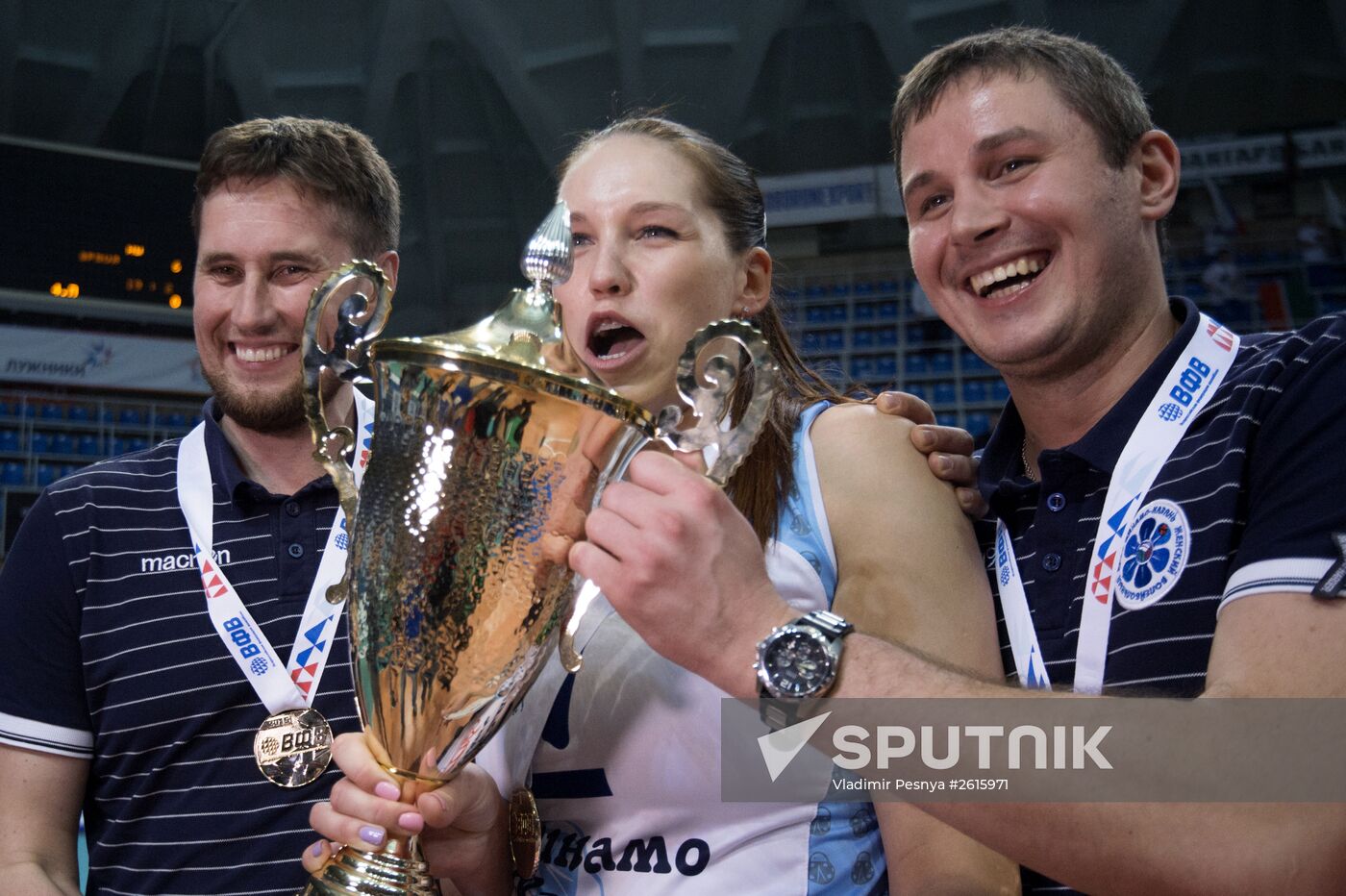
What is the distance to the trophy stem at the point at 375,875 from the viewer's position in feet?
3.30

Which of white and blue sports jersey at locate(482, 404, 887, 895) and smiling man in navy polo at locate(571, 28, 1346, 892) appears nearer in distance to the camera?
smiling man in navy polo at locate(571, 28, 1346, 892)

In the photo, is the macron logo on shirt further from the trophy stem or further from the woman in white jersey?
the trophy stem

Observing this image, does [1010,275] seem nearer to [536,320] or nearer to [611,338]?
[611,338]

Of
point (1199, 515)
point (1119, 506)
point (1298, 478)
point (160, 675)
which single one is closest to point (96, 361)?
point (160, 675)

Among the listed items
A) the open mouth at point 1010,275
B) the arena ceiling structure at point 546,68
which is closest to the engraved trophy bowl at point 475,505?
the open mouth at point 1010,275

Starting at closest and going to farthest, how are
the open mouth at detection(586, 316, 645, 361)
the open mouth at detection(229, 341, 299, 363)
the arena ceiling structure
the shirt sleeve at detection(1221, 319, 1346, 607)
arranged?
1. the shirt sleeve at detection(1221, 319, 1346, 607)
2. the open mouth at detection(586, 316, 645, 361)
3. the open mouth at detection(229, 341, 299, 363)
4. the arena ceiling structure

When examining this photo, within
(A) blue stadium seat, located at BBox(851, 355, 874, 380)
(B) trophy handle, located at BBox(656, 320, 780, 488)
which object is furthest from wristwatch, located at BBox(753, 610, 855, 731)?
(A) blue stadium seat, located at BBox(851, 355, 874, 380)

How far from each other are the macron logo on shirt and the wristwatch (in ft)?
0.05

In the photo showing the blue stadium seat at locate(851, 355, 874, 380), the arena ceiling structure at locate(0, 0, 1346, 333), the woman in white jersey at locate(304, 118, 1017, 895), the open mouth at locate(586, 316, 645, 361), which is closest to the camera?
the woman in white jersey at locate(304, 118, 1017, 895)

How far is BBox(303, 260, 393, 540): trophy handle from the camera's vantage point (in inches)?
42.7

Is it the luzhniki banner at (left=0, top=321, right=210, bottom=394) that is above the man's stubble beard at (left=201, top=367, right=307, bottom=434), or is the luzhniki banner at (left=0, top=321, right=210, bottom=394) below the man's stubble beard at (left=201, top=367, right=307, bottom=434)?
above

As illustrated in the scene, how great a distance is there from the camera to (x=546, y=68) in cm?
1123

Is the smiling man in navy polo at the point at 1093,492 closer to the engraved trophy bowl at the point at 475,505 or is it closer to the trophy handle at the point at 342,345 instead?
the engraved trophy bowl at the point at 475,505

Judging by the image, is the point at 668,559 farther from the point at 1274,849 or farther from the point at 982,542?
the point at 982,542
